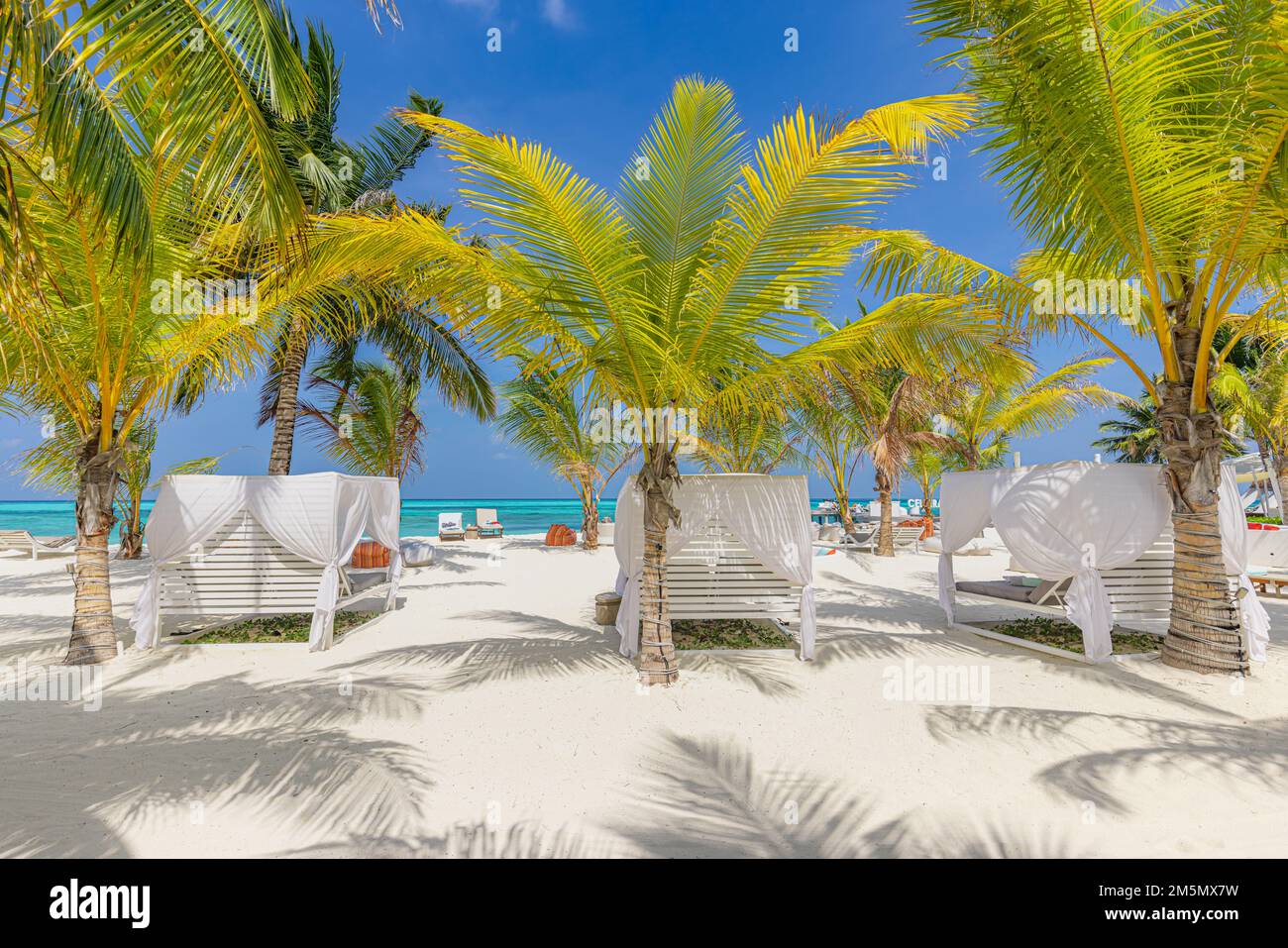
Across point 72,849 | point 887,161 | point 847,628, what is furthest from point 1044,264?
point 72,849

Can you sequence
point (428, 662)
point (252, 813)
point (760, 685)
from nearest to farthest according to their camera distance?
point (252, 813) → point (760, 685) → point (428, 662)

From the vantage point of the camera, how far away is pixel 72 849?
8.83 ft

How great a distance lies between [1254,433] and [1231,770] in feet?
74.4

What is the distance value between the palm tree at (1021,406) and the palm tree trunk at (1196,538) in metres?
2.36

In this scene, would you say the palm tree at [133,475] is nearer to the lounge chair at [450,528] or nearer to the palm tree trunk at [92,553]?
the palm tree trunk at [92,553]

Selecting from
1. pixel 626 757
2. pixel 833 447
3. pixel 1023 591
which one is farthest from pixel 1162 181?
pixel 833 447

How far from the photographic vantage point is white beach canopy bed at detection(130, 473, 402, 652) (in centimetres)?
674

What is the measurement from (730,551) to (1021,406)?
1003cm

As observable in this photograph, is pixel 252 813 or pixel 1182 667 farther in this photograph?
pixel 1182 667

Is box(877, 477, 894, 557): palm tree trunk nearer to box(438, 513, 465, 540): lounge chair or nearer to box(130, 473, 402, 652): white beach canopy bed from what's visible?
box(130, 473, 402, 652): white beach canopy bed

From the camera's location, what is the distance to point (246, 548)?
7.08 m

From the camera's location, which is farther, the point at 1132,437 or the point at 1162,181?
the point at 1132,437

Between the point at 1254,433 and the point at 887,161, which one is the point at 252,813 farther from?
the point at 1254,433

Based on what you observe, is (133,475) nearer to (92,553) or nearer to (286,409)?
(286,409)
